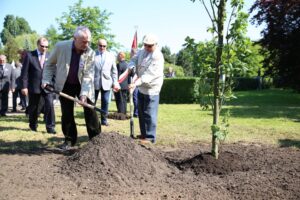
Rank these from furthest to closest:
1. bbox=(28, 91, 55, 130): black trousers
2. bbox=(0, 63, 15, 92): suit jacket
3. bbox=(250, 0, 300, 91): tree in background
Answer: bbox=(250, 0, 300, 91): tree in background
bbox=(0, 63, 15, 92): suit jacket
bbox=(28, 91, 55, 130): black trousers

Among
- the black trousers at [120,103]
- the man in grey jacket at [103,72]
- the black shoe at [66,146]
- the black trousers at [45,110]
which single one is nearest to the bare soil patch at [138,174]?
the black shoe at [66,146]

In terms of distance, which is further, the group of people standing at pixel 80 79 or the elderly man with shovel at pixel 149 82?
the elderly man with shovel at pixel 149 82

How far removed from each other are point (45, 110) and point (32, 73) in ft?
2.91

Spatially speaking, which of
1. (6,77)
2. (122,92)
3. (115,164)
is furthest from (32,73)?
(115,164)

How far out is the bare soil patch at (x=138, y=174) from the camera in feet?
13.2

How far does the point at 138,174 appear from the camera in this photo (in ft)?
15.1

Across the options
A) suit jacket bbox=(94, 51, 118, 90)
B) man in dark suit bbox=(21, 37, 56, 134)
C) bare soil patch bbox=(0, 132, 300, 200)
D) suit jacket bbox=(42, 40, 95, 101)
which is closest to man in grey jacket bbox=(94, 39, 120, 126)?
suit jacket bbox=(94, 51, 118, 90)

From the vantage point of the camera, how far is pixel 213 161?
16.6 feet

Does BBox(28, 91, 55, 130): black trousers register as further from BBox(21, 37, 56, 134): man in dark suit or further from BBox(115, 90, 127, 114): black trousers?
BBox(115, 90, 127, 114): black trousers

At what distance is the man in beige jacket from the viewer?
575 cm

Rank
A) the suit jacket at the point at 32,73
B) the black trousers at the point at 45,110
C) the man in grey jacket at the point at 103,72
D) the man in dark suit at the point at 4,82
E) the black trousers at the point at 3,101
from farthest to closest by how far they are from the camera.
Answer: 1. the man in dark suit at the point at 4,82
2. the black trousers at the point at 3,101
3. the man in grey jacket at the point at 103,72
4. the suit jacket at the point at 32,73
5. the black trousers at the point at 45,110

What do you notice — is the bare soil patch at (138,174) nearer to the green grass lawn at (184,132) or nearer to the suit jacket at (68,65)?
the suit jacket at (68,65)

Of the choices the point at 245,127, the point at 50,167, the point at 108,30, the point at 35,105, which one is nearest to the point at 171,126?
the point at 245,127

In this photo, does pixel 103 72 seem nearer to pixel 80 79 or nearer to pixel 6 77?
pixel 80 79
